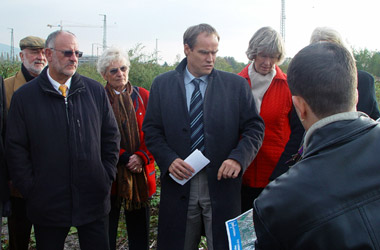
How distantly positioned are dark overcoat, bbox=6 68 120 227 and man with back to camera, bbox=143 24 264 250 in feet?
1.71

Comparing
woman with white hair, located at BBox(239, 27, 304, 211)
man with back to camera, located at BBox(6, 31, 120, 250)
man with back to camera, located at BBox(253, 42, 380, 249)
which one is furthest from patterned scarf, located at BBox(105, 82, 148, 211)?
man with back to camera, located at BBox(253, 42, 380, 249)

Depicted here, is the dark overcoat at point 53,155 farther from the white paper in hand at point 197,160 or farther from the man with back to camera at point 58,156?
the white paper in hand at point 197,160

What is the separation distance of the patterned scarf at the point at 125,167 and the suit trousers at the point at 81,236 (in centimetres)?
38

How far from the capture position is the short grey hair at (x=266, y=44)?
3.06 meters

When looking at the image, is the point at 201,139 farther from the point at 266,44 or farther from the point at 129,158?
the point at 266,44

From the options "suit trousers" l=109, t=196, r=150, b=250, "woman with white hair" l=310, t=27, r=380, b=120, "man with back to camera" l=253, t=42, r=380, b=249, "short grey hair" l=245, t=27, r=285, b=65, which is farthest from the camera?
"suit trousers" l=109, t=196, r=150, b=250

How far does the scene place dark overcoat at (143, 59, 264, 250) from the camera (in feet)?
8.84

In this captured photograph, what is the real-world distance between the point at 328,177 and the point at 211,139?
1658mm

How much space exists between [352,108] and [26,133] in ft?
7.50

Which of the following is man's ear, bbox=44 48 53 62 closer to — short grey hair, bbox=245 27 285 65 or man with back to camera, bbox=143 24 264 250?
man with back to camera, bbox=143 24 264 250

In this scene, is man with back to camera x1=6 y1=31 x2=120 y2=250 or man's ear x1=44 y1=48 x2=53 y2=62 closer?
man with back to camera x1=6 y1=31 x2=120 y2=250

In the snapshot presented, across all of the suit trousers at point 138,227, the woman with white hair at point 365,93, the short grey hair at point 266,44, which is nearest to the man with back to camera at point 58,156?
the suit trousers at point 138,227

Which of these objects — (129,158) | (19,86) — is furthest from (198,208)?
(19,86)

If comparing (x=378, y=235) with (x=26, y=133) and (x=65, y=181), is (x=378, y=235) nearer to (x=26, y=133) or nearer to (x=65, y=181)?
(x=65, y=181)
